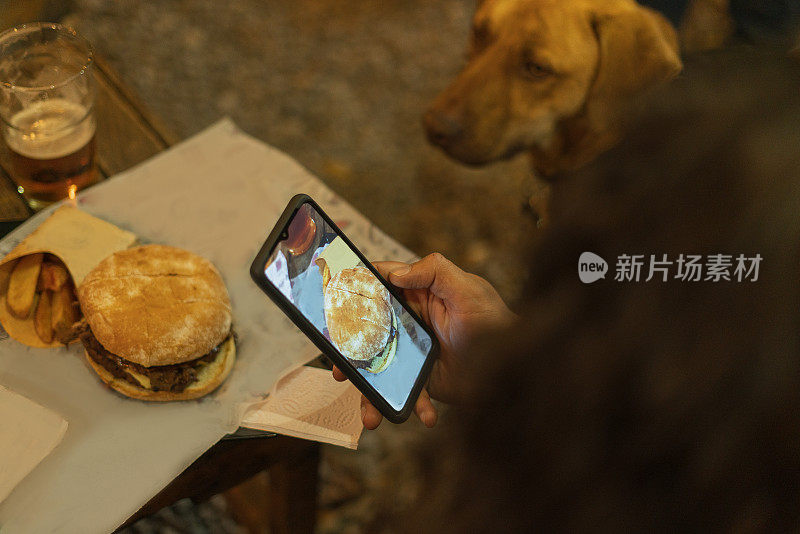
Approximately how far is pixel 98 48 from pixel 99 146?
3.90 ft

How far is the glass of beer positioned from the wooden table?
3.2 inches

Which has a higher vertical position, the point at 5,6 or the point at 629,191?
the point at 629,191

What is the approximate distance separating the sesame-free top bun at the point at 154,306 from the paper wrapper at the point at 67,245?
0.19 ft

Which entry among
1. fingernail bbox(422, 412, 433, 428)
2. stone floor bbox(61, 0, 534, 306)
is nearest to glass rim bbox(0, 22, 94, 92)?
fingernail bbox(422, 412, 433, 428)

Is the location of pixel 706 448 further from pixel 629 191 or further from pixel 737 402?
pixel 629 191

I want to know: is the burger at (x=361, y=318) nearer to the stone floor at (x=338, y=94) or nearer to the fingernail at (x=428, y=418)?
the fingernail at (x=428, y=418)

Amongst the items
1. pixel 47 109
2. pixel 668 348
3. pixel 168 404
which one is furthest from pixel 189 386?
pixel 668 348

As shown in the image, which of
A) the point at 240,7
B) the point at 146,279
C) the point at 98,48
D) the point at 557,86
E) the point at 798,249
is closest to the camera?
the point at 798,249

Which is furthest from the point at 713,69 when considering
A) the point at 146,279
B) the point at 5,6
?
the point at 5,6

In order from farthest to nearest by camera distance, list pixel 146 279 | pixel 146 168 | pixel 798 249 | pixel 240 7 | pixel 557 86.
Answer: pixel 240 7 < pixel 557 86 < pixel 146 168 < pixel 146 279 < pixel 798 249

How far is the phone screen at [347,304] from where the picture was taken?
0.82 metres

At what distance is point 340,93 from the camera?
238 cm

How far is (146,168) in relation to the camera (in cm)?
125

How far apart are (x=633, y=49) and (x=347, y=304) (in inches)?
36.9
